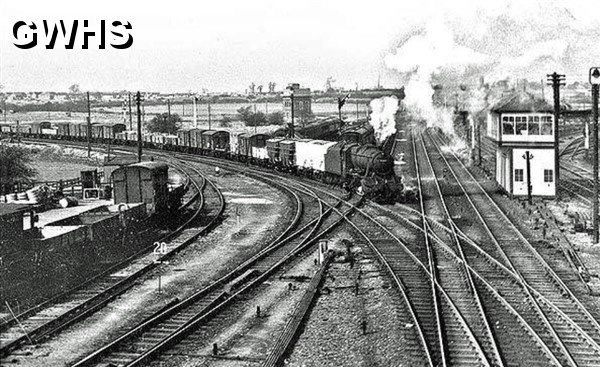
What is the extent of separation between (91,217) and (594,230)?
744 inches

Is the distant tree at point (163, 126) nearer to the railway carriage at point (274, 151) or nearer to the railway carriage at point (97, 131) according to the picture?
the railway carriage at point (97, 131)

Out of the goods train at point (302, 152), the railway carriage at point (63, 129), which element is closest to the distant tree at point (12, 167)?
the goods train at point (302, 152)

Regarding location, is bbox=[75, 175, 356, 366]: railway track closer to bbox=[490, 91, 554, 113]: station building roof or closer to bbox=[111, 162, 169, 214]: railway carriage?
bbox=[111, 162, 169, 214]: railway carriage

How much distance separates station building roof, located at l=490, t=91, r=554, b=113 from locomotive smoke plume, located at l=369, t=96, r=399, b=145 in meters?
5.74

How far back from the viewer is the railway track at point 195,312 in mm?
14680

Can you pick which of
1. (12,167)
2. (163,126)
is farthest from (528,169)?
(163,126)

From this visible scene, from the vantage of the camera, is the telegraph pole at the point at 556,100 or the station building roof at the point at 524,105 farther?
the station building roof at the point at 524,105

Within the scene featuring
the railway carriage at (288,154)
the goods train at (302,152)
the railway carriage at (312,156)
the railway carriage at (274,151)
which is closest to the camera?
the goods train at (302,152)

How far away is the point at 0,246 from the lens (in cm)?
Answer: 1950

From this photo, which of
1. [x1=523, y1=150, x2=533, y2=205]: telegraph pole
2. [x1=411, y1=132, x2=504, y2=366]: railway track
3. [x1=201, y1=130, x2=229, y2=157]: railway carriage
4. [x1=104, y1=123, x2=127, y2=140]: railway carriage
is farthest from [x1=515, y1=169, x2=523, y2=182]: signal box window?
[x1=104, y1=123, x2=127, y2=140]: railway carriage

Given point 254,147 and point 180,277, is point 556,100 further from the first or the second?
point 254,147

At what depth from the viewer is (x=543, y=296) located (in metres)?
18.6

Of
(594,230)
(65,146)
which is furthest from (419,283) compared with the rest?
(65,146)

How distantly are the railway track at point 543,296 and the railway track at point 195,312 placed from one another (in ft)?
22.1
